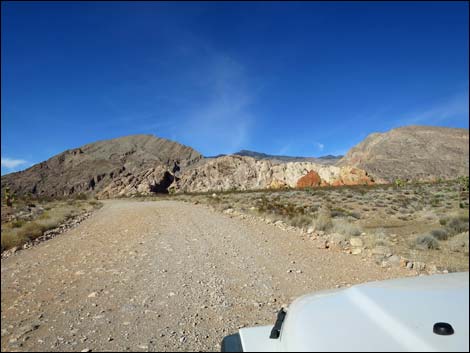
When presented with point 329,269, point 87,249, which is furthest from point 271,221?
Answer: point 87,249

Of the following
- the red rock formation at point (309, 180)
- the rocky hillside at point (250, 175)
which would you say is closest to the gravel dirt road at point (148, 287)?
the red rock formation at point (309, 180)

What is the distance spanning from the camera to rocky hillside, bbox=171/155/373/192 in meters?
78.2

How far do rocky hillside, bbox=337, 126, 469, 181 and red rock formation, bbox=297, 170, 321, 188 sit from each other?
1548 centimetres

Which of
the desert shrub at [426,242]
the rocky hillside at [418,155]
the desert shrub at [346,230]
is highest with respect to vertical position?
the rocky hillside at [418,155]

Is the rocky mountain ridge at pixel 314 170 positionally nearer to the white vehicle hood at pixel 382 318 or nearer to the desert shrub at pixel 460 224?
Result: the desert shrub at pixel 460 224

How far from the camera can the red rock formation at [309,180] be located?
7425cm

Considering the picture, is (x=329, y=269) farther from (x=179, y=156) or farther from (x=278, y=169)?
(x=179, y=156)

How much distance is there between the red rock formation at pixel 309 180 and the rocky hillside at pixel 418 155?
15.5 metres

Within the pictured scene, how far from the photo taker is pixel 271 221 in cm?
1166

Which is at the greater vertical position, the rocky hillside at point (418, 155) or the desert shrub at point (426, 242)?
the rocky hillside at point (418, 155)

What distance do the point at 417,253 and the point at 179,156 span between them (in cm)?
11550

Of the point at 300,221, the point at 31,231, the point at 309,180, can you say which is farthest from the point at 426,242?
the point at 309,180

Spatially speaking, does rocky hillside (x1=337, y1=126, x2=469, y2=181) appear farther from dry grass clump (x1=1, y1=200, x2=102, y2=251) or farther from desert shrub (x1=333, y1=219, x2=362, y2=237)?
dry grass clump (x1=1, y1=200, x2=102, y2=251)

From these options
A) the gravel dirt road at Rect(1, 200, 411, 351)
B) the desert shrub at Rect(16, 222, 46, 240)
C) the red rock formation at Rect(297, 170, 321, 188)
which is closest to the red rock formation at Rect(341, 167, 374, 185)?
the red rock formation at Rect(297, 170, 321, 188)
